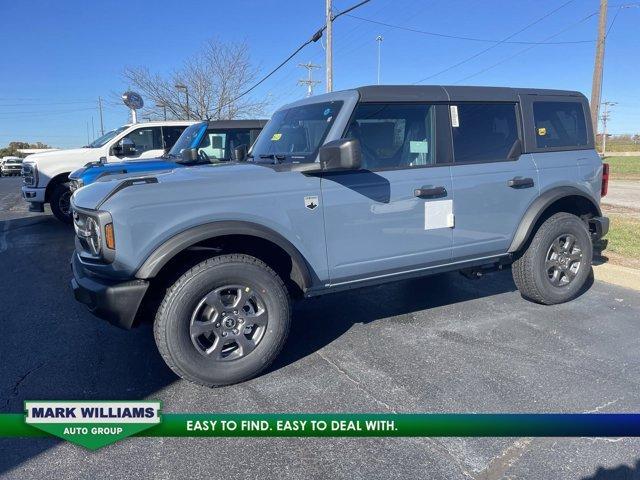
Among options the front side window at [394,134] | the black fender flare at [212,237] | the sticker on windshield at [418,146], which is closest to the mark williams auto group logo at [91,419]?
the black fender flare at [212,237]

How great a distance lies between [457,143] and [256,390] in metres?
2.55

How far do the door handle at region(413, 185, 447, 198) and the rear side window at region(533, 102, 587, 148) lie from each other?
130cm

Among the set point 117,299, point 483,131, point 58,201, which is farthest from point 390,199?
point 58,201

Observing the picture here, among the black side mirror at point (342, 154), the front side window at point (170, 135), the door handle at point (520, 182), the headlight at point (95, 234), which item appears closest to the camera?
the headlight at point (95, 234)

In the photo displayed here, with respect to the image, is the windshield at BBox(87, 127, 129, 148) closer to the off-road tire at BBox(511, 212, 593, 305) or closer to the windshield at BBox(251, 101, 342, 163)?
the windshield at BBox(251, 101, 342, 163)

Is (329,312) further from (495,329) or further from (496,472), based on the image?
(496,472)

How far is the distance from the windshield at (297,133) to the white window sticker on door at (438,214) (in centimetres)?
100

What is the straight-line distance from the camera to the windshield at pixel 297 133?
376 centimetres

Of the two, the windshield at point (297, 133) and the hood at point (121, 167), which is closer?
the windshield at point (297, 133)

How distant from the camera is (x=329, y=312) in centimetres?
463

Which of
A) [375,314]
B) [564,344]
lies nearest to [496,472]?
[564,344]

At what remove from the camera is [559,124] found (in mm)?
4645

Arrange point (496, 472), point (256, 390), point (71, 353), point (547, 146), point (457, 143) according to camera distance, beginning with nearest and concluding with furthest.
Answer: point (496, 472), point (256, 390), point (71, 353), point (457, 143), point (547, 146)

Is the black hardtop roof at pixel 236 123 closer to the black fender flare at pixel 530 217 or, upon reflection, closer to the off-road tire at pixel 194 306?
the black fender flare at pixel 530 217
